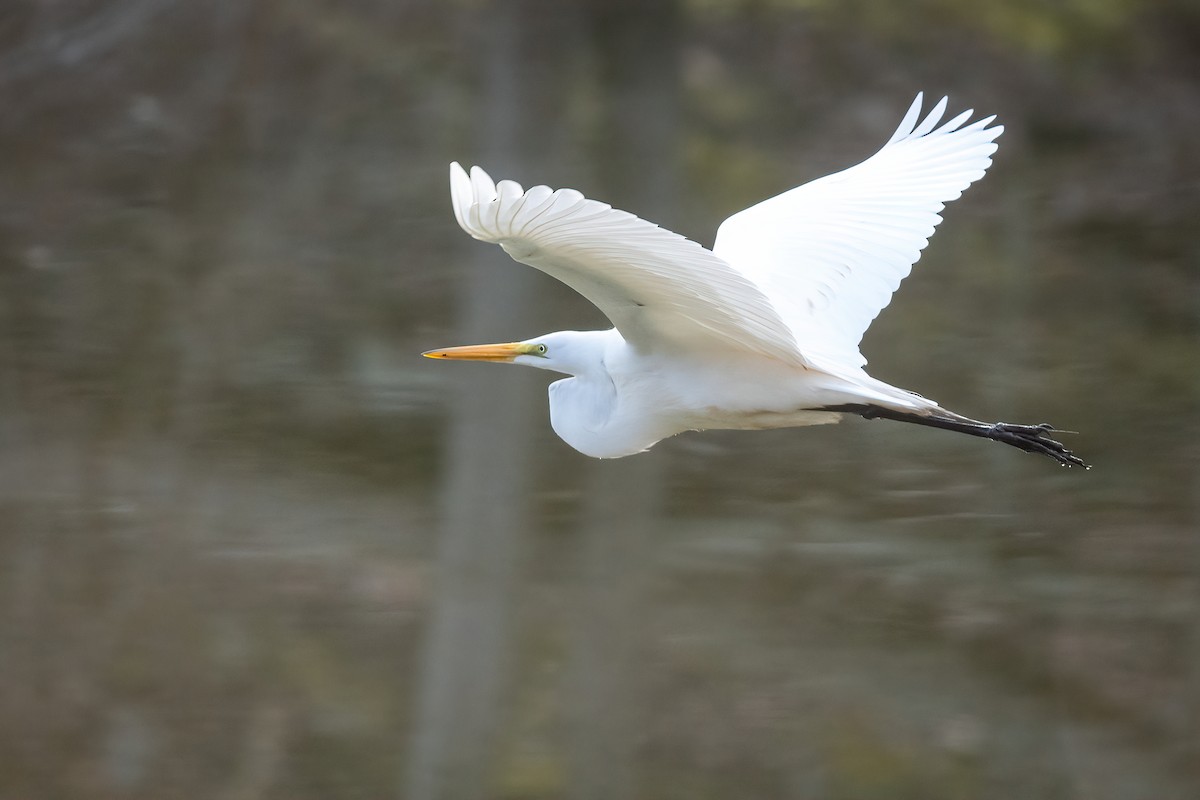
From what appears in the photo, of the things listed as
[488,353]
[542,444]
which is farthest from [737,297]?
[542,444]

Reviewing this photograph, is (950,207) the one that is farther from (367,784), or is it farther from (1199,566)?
(367,784)

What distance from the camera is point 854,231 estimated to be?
7.74ft

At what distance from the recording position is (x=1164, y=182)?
5406mm

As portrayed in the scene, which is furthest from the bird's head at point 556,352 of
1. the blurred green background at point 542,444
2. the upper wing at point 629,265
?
the blurred green background at point 542,444

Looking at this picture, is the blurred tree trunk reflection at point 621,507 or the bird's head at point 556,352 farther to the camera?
the blurred tree trunk reflection at point 621,507

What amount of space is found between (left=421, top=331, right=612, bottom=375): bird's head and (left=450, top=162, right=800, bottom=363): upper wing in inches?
4.0

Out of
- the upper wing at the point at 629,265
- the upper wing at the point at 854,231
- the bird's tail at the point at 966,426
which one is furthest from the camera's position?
the upper wing at the point at 854,231

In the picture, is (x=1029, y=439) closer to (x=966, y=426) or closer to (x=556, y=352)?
(x=966, y=426)

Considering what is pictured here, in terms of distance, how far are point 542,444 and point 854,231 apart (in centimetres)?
186

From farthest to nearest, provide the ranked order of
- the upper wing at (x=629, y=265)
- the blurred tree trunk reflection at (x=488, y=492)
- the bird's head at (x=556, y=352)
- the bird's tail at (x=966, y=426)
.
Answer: the blurred tree trunk reflection at (x=488, y=492), the bird's head at (x=556, y=352), the bird's tail at (x=966, y=426), the upper wing at (x=629, y=265)

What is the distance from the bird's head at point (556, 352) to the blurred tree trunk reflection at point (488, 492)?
1.00 metres

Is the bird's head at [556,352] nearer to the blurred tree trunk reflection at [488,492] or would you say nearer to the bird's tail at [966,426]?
the bird's tail at [966,426]

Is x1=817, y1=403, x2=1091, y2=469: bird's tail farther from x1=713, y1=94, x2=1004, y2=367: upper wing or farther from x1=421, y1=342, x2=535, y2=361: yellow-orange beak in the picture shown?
x1=421, y1=342, x2=535, y2=361: yellow-orange beak

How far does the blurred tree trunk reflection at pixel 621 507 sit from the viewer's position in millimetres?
3266
